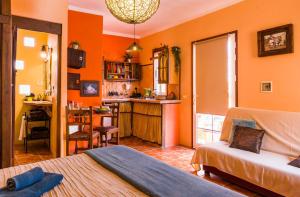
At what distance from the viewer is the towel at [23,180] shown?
1235mm

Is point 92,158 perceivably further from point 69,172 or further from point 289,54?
point 289,54

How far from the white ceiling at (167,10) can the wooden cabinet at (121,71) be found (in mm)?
948

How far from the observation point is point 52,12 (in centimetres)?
355

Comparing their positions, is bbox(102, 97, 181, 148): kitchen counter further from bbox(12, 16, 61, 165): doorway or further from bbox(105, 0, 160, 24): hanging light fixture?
bbox(105, 0, 160, 24): hanging light fixture

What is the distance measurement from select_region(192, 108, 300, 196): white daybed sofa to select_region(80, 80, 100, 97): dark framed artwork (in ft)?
7.87

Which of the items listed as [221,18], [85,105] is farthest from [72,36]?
[221,18]

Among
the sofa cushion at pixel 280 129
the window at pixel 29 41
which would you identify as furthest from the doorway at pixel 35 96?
the sofa cushion at pixel 280 129

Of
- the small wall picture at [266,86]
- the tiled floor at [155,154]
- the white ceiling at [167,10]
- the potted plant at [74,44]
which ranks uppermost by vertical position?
the white ceiling at [167,10]

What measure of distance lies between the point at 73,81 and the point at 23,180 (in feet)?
9.97

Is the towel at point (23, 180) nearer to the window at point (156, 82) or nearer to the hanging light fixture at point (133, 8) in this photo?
the hanging light fixture at point (133, 8)

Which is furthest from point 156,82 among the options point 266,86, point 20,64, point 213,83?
point 20,64

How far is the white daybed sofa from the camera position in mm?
2110

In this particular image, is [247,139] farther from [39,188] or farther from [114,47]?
[114,47]

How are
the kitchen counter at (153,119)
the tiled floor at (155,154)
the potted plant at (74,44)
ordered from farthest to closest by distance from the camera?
the kitchen counter at (153,119) < the potted plant at (74,44) < the tiled floor at (155,154)
